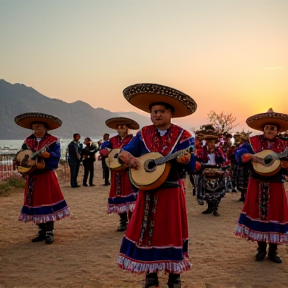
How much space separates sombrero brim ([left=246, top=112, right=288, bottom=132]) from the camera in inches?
213

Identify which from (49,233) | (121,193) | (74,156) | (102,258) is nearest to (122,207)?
(121,193)

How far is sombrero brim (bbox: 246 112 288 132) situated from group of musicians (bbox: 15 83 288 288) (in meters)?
0.01

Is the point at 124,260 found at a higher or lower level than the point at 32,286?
higher

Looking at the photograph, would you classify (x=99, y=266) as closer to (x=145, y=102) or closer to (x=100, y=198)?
(x=145, y=102)

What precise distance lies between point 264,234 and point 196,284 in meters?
1.39

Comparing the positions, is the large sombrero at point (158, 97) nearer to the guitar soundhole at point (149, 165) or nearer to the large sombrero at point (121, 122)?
the guitar soundhole at point (149, 165)

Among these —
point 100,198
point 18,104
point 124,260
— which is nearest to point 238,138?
point 100,198

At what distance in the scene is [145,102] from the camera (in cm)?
442

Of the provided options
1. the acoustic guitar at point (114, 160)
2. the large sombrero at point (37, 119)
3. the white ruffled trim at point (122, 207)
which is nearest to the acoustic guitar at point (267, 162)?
the acoustic guitar at point (114, 160)

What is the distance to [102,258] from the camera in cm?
588

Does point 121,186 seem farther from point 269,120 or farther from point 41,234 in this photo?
point 269,120

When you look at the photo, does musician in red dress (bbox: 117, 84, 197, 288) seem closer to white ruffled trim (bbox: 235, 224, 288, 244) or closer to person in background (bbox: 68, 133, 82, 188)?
white ruffled trim (bbox: 235, 224, 288, 244)

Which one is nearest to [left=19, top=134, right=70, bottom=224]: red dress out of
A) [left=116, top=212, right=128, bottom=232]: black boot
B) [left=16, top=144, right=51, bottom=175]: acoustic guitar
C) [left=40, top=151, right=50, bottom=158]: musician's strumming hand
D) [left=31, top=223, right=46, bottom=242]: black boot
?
[left=16, top=144, right=51, bottom=175]: acoustic guitar

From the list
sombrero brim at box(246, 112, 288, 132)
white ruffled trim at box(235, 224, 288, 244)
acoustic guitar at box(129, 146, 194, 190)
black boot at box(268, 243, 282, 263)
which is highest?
sombrero brim at box(246, 112, 288, 132)
